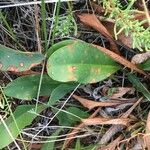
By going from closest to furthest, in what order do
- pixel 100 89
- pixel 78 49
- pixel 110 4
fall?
pixel 110 4 < pixel 78 49 < pixel 100 89

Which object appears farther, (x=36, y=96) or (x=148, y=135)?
(x=36, y=96)

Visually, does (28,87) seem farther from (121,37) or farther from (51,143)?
(121,37)

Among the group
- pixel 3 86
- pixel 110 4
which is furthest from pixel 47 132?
pixel 110 4

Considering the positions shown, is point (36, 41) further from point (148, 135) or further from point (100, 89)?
point (148, 135)

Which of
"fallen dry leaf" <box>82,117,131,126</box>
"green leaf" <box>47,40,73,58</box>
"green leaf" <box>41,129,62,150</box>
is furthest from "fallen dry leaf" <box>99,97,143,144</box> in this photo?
"green leaf" <box>47,40,73,58</box>

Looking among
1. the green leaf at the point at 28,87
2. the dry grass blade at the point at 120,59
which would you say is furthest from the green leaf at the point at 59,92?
the dry grass blade at the point at 120,59

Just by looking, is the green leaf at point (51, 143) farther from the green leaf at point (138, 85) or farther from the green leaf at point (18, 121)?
the green leaf at point (138, 85)
